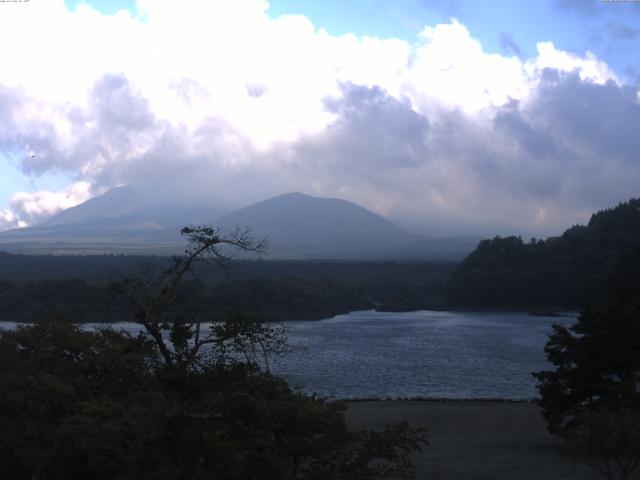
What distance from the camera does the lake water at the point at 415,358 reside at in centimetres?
1741

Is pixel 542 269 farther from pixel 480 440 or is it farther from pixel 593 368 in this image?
pixel 593 368

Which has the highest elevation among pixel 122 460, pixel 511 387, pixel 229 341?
pixel 229 341

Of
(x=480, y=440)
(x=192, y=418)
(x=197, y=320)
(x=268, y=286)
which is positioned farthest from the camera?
(x=268, y=286)

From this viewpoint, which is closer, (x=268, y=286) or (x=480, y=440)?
(x=480, y=440)

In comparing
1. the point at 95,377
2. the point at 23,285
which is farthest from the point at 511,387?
the point at 23,285

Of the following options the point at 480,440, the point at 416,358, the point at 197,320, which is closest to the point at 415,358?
the point at 416,358

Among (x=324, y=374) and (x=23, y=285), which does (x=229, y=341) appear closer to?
(x=324, y=374)

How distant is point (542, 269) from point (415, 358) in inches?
943

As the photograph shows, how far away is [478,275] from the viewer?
4497 cm

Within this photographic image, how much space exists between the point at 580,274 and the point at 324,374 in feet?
94.9

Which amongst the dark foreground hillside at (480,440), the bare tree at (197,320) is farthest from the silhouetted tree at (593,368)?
the bare tree at (197,320)

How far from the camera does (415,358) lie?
2266cm

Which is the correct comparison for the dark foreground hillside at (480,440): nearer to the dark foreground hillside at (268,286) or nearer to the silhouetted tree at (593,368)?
the silhouetted tree at (593,368)

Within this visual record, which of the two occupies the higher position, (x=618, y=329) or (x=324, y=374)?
(x=618, y=329)
